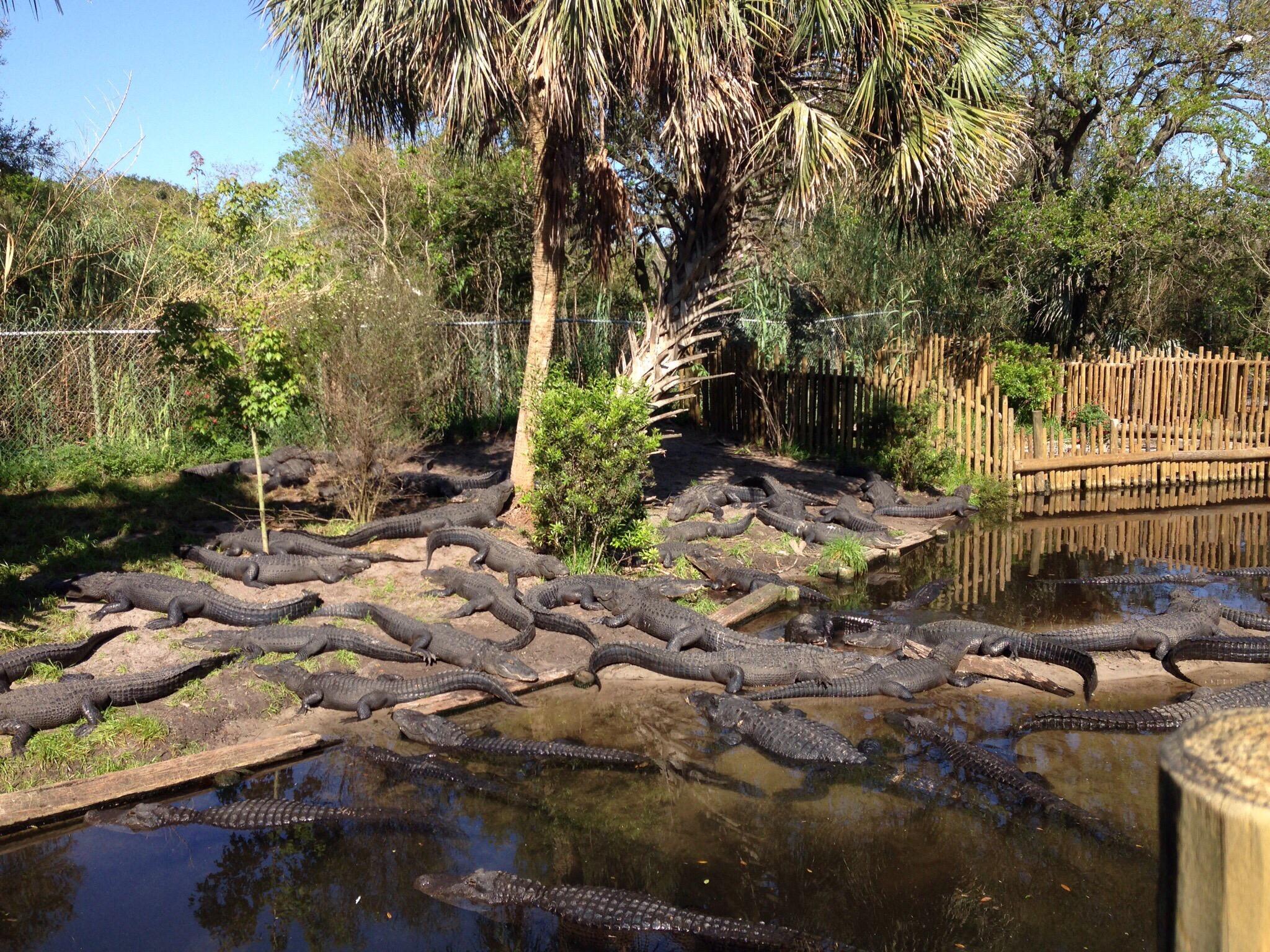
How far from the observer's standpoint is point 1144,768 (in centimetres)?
586

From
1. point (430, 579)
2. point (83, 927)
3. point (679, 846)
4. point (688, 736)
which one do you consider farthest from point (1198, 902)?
point (430, 579)

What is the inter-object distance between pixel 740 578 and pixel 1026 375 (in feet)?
21.3

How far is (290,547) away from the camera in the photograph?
9.39 meters

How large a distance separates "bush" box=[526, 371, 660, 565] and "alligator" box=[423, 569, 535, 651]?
3.03 feet

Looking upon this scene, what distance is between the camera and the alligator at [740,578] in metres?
9.25

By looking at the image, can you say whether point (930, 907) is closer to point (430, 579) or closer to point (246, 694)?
point (246, 694)

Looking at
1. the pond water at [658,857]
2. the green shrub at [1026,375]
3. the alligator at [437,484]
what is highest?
the green shrub at [1026,375]

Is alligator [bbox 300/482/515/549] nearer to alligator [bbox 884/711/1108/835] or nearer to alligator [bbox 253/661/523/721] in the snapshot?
alligator [bbox 253/661/523/721]

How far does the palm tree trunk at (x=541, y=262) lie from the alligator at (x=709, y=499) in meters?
1.86

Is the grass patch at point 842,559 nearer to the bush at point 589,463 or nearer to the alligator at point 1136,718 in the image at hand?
the bush at point 589,463

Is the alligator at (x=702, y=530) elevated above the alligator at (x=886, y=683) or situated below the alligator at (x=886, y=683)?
above

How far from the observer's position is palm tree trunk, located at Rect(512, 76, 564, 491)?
380 inches

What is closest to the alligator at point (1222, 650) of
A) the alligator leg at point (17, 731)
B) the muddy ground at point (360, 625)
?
the muddy ground at point (360, 625)

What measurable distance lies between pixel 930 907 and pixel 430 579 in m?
5.71
